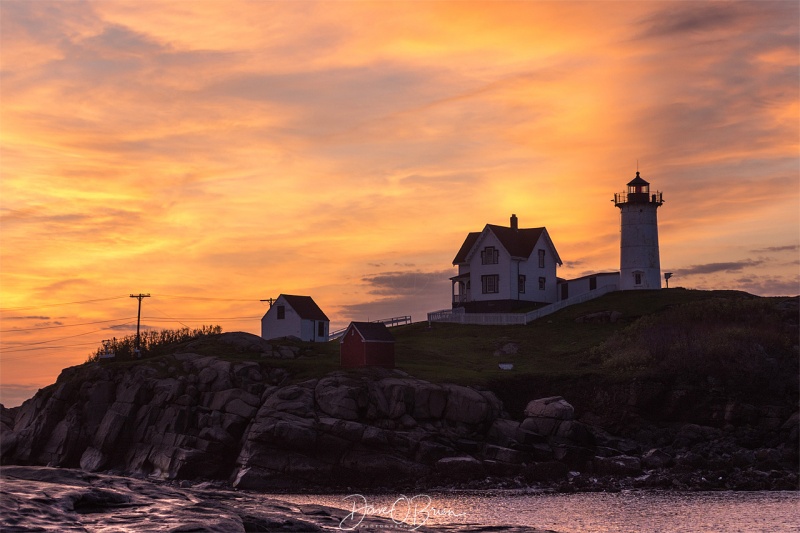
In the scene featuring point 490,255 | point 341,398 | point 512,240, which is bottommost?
point 341,398

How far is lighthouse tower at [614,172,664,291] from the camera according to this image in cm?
8938

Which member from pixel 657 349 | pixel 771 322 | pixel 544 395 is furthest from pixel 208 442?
pixel 771 322

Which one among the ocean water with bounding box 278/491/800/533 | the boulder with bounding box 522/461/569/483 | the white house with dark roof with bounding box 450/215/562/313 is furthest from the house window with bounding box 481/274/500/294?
the ocean water with bounding box 278/491/800/533

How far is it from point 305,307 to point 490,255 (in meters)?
20.4

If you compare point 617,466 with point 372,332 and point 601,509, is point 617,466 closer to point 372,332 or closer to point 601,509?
point 601,509

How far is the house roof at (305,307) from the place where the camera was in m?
80.4

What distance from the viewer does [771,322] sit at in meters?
69.7

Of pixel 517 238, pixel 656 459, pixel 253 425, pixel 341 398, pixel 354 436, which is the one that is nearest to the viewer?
pixel 656 459

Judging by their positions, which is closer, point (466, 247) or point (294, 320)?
point (294, 320)

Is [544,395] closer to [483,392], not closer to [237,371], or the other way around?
[483,392]

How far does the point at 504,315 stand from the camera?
3238 inches

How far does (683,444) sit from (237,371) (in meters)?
29.3

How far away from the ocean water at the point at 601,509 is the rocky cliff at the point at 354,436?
3.38 metres
